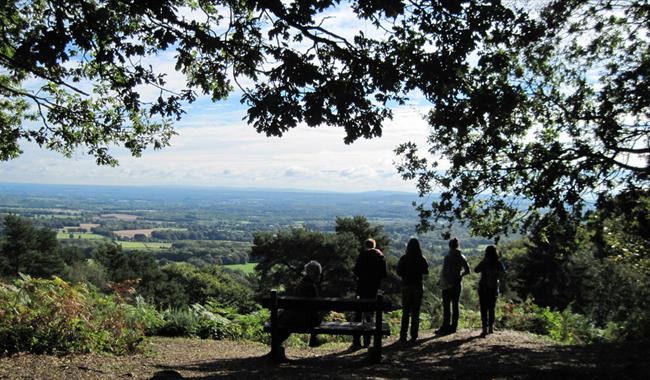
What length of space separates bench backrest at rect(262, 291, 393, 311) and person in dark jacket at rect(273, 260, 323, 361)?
205 mm

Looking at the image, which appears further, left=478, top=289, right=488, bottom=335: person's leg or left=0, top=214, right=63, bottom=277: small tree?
left=0, top=214, right=63, bottom=277: small tree

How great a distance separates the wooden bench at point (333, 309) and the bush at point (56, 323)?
2.29 metres

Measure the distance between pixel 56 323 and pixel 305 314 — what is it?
12.0ft

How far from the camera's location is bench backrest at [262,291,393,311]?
279 inches

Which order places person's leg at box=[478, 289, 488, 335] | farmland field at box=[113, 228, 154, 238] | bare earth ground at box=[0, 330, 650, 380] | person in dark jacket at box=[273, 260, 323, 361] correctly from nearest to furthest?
bare earth ground at box=[0, 330, 650, 380] < person in dark jacket at box=[273, 260, 323, 361] < person's leg at box=[478, 289, 488, 335] < farmland field at box=[113, 228, 154, 238]

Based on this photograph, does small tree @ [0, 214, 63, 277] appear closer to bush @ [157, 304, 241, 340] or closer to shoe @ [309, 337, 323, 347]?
bush @ [157, 304, 241, 340]

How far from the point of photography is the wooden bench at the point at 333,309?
23.3 feet

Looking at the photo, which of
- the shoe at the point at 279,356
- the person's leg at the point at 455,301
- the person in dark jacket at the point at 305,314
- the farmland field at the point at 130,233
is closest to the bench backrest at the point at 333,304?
the person in dark jacket at the point at 305,314

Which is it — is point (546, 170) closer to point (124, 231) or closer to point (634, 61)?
point (634, 61)

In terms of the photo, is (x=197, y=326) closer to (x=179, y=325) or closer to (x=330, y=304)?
(x=179, y=325)

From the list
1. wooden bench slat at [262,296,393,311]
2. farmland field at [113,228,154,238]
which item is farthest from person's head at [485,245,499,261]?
farmland field at [113,228,154,238]

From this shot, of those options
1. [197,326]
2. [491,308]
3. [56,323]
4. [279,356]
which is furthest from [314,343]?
[56,323]

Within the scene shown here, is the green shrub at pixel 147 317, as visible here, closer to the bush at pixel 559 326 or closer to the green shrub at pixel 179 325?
the green shrub at pixel 179 325

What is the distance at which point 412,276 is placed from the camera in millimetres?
9359
